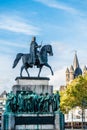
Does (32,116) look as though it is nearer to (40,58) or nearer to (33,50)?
(40,58)

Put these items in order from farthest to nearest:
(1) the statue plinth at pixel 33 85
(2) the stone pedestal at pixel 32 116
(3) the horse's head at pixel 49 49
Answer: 1. (3) the horse's head at pixel 49 49
2. (1) the statue plinth at pixel 33 85
3. (2) the stone pedestal at pixel 32 116

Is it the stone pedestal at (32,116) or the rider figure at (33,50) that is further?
the rider figure at (33,50)

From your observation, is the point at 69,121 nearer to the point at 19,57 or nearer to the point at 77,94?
the point at 77,94

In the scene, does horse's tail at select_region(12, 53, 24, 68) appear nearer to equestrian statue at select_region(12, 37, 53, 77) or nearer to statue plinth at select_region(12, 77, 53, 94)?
equestrian statue at select_region(12, 37, 53, 77)

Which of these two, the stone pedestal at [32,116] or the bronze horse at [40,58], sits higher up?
the bronze horse at [40,58]

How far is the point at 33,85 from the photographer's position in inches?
2299

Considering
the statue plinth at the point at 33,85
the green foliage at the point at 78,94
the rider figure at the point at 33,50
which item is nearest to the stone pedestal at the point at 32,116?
the statue plinth at the point at 33,85

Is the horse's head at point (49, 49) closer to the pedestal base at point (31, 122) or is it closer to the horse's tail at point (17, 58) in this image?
the horse's tail at point (17, 58)

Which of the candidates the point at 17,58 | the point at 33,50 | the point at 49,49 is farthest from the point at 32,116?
the point at 49,49

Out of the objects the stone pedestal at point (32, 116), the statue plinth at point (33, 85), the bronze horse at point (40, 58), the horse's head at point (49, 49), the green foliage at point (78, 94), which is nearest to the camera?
the stone pedestal at point (32, 116)

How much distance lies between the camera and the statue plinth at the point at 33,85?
5807 cm

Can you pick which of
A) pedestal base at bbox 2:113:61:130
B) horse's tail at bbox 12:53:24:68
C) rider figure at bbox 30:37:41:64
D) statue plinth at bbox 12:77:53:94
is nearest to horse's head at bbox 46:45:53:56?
rider figure at bbox 30:37:41:64

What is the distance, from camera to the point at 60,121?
57.1 m

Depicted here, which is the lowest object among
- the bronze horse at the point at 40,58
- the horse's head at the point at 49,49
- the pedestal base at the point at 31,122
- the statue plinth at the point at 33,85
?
the pedestal base at the point at 31,122
